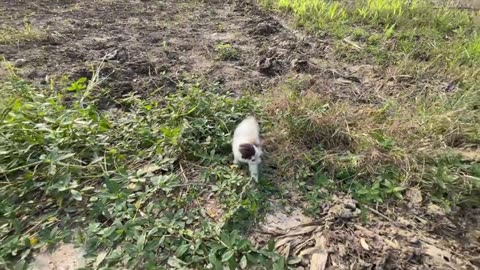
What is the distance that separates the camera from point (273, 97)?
2982 mm

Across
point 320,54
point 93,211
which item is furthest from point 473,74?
point 93,211

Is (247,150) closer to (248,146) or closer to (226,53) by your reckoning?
(248,146)

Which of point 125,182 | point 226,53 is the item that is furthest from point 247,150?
point 226,53

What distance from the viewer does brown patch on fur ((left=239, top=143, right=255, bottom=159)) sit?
211 centimetres

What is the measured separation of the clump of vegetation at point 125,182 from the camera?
1.74 metres

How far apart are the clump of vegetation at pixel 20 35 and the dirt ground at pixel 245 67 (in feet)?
0.29

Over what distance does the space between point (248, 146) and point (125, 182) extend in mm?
801

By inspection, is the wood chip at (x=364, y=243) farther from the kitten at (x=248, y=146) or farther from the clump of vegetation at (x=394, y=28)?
the clump of vegetation at (x=394, y=28)

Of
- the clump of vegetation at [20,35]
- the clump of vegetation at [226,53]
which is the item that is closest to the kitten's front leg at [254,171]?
the clump of vegetation at [226,53]

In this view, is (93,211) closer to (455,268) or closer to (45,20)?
(455,268)

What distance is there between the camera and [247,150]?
6.91ft

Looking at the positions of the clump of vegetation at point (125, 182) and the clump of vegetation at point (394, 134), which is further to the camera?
the clump of vegetation at point (394, 134)

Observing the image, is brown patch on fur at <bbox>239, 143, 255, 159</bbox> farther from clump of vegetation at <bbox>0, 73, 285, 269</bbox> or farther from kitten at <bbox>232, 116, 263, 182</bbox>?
clump of vegetation at <bbox>0, 73, 285, 269</bbox>

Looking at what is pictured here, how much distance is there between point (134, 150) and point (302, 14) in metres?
3.45
